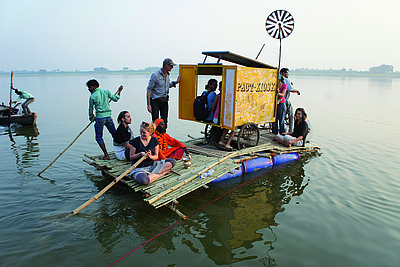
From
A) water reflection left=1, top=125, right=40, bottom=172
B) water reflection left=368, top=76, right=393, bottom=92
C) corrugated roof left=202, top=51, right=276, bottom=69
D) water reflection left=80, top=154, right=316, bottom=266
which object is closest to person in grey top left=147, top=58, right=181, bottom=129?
corrugated roof left=202, top=51, right=276, bottom=69

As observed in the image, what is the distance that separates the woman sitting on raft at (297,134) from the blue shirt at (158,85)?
4.38 m

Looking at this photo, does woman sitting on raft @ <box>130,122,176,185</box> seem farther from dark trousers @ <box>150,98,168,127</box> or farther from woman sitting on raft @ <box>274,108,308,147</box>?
woman sitting on raft @ <box>274,108,308,147</box>

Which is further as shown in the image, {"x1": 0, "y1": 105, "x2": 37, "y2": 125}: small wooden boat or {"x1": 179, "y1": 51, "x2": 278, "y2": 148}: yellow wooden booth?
{"x1": 0, "y1": 105, "x2": 37, "y2": 125}: small wooden boat

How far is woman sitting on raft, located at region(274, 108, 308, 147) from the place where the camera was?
30.3 feet

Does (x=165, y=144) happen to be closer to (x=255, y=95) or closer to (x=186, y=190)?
(x=186, y=190)

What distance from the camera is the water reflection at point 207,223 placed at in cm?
514

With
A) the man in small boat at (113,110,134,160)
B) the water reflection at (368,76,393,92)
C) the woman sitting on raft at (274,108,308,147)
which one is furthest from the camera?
the water reflection at (368,76,393,92)

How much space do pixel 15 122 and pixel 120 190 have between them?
1220 cm

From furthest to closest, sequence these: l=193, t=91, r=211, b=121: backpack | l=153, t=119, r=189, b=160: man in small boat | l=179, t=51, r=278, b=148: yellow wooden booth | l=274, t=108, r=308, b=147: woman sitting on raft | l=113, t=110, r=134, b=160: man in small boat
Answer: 1. l=274, t=108, r=308, b=147: woman sitting on raft
2. l=193, t=91, r=211, b=121: backpack
3. l=179, t=51, r=278, b=148: yellow wooden booth
4. l=113, t=110, r=134, b=160: man in small boat
5. l=153, t=119, r=189, b=160: man in small boat

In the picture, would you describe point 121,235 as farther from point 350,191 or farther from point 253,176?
point 350,191

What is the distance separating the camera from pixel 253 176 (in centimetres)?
872

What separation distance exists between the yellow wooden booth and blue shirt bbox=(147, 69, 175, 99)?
0.79 m

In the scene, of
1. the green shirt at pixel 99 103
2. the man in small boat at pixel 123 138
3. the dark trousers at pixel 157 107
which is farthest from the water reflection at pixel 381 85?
the green shirt at pixel 99 103

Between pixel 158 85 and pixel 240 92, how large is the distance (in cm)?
256
